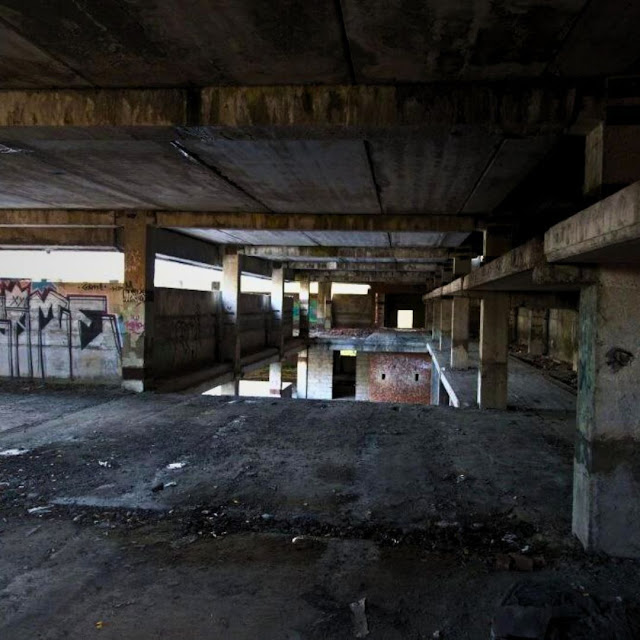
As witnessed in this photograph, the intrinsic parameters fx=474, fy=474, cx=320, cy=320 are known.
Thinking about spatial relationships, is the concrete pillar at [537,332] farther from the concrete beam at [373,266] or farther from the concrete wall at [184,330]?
the concrete wall at [184,330]

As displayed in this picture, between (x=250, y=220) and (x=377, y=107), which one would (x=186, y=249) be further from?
(x=377, y=107)

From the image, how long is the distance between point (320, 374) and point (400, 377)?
470cm

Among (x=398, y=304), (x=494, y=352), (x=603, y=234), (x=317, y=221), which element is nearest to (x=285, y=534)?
(x=603, y=234)

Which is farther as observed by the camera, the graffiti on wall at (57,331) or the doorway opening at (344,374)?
the doorway opening at (344,374)

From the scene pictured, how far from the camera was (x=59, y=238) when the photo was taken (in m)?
11.0

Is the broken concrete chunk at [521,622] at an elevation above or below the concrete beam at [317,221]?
below

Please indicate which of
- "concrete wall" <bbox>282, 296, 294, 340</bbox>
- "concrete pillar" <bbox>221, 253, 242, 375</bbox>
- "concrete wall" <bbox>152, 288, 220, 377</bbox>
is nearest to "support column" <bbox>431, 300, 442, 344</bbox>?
"concrete wall" <bbox>282, 296, 294, 340</bbox>

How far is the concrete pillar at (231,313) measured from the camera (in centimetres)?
1542

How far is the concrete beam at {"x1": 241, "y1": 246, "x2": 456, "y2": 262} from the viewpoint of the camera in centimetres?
1427

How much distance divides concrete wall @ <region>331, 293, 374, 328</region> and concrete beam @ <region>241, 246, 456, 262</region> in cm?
2079

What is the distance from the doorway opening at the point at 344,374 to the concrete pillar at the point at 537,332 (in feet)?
43.8

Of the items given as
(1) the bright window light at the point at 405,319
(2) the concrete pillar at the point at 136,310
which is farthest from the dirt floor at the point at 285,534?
(1) the bright window light at the point at 405,319

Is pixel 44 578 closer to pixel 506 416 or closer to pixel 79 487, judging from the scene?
pixel 79 487

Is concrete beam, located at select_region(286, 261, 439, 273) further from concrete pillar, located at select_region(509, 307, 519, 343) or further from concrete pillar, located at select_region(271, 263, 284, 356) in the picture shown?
concrete pillar, located at select_region(509, 307, 519, 343)
